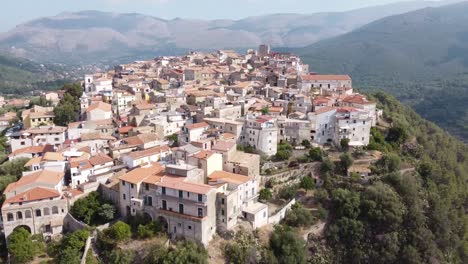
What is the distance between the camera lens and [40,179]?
3472cm

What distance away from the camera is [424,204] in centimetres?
4188

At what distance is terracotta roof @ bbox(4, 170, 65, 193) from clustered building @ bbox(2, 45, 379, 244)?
13 centimetres

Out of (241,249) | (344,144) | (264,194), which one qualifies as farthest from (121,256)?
(344,144)

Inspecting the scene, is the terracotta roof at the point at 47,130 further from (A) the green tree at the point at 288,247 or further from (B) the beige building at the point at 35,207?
(A) the green tree at the point at 288,247

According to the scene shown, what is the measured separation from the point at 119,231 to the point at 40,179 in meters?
9.08

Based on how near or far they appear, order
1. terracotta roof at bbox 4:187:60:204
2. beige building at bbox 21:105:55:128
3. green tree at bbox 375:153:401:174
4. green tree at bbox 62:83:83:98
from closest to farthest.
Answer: terracotta roof at bbox 4:187:60:204, green tree at bbox 375:153:401:174, beige building at bbox 21:105:55:128, green tree at bbox 62:83:83:98

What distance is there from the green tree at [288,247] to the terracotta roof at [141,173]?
1157 cm

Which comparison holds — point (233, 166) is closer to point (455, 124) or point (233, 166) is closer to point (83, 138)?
point (83, 138)

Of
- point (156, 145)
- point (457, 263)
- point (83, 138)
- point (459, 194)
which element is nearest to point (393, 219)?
point (457, 263)

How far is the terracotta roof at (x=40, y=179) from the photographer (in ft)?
113

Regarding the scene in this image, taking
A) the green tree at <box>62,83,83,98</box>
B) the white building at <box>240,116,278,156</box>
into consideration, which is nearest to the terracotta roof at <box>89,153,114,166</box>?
the white building at <box>240,116,278,156</box>

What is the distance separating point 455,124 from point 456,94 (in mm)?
27319

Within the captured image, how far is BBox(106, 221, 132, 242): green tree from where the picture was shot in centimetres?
3159

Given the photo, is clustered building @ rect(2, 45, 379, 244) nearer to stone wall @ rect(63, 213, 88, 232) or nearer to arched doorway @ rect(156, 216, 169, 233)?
arched doorway @ rect(156, 216, 169, 233)
